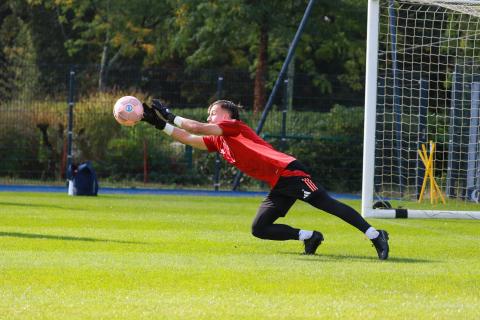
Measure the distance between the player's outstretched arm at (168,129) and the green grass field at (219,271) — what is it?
44.0 inches

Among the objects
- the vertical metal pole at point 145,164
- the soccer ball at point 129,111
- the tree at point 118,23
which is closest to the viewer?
the soccer ball at point 129,111

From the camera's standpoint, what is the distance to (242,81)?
1156 inches

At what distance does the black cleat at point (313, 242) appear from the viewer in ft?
37.9

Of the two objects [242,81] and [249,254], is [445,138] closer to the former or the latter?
[242,81]

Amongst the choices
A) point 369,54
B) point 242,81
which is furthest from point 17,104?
point 369,54

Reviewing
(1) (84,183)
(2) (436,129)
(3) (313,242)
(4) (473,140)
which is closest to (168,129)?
(3) (313,242)

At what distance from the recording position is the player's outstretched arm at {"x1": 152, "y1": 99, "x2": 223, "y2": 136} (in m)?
11.0

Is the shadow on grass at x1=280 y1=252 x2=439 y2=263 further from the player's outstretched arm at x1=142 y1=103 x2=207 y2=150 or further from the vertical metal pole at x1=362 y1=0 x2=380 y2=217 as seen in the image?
the vertical metal pole at x1=362 y1=0 x2=380 y2=217

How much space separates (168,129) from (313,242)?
6.00ft

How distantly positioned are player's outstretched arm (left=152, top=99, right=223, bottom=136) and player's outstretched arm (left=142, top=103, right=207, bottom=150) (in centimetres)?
6

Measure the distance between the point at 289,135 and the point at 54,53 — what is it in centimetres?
2377

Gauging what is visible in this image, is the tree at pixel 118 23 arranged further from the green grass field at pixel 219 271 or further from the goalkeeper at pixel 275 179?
the goalkeeper at pixel 275 179

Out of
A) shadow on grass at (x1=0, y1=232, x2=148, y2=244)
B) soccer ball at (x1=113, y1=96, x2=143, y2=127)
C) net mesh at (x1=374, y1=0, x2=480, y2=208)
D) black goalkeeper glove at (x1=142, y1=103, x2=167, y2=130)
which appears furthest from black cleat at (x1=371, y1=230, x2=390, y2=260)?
net mesh at (x1=374, y1=0, x2=480, y2=208)

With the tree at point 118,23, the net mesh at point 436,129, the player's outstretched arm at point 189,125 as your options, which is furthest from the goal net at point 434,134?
the tree at point 118,23
